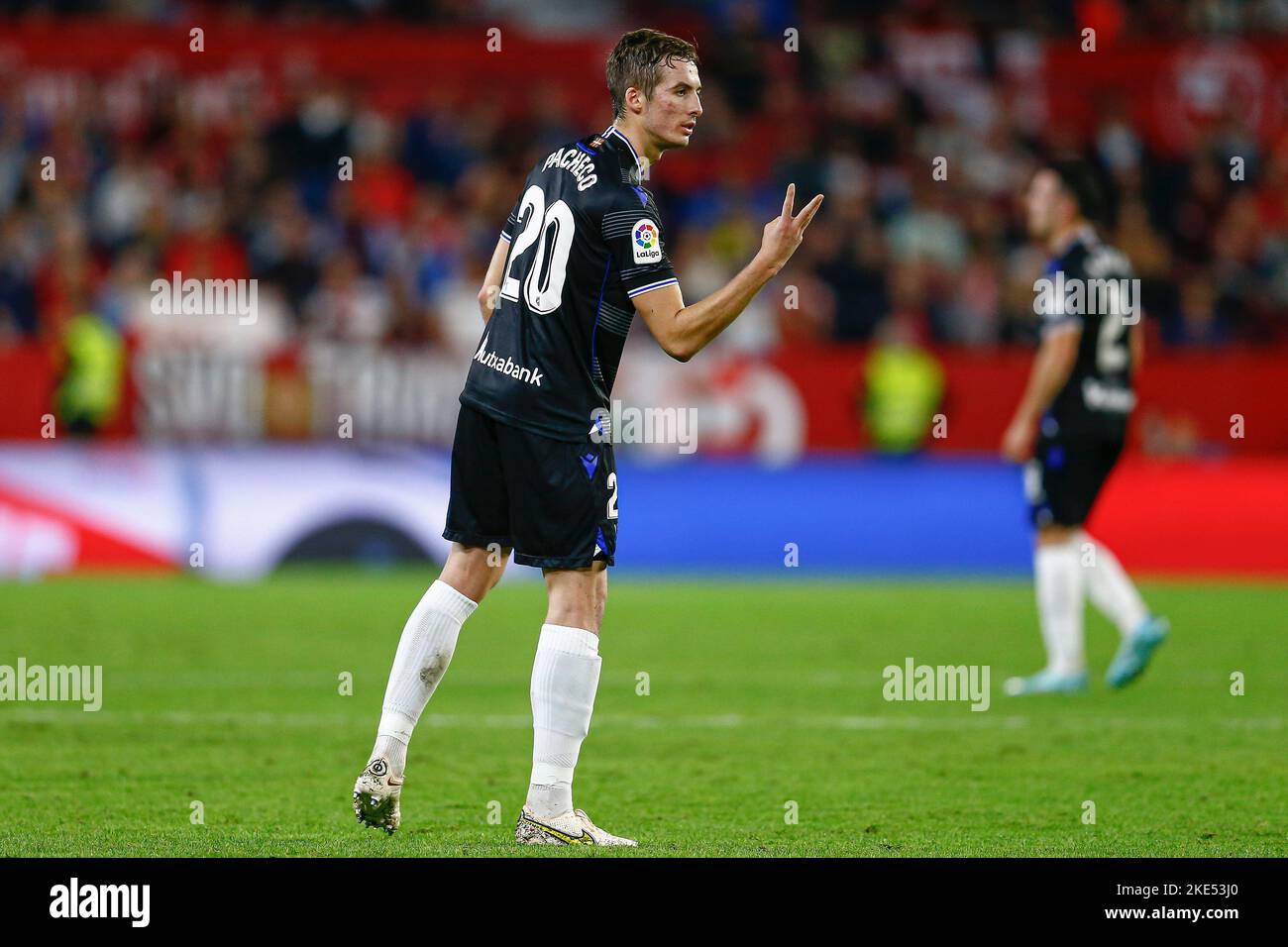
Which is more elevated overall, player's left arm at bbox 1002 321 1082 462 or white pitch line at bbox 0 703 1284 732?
player's left arm at bbox 1002 321 1082 462

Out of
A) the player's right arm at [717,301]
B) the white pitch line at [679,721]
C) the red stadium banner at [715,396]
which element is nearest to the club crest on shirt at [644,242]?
the player's right arm at [717,301]

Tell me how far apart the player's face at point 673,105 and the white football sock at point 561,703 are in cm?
158

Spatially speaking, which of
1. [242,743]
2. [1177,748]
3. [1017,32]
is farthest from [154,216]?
[1177,748]

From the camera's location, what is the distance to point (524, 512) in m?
5.73

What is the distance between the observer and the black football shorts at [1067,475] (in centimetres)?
1000

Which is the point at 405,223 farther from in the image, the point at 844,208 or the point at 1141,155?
the point at 1141,155

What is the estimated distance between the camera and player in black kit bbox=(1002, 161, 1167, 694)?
9.85 m

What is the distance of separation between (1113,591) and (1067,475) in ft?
2.18

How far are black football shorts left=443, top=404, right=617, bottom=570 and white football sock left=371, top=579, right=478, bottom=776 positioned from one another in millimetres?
209

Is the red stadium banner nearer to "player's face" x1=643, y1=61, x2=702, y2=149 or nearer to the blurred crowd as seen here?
the blurred crowd

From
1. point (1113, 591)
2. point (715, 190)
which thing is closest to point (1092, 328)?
point (1113, 591)

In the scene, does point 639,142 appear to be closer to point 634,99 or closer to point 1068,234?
point 634,99

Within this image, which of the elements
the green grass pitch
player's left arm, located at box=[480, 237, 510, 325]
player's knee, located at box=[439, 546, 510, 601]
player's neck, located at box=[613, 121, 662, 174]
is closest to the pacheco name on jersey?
player's neck, located at box=[613, 121, 662, 174]

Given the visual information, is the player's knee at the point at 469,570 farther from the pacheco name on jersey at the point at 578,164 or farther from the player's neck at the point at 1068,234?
the player's neck at the point at 1068,234
